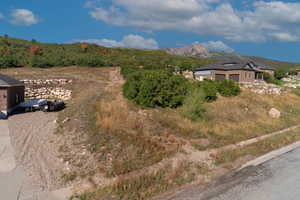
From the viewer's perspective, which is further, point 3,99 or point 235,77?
point 235,77

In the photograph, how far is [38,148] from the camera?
32.4 ft

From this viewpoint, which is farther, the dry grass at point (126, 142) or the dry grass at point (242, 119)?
the dry grass at point (242, 119)

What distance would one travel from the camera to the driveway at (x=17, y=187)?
21.1 feet

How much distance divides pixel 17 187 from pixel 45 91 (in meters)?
18.1

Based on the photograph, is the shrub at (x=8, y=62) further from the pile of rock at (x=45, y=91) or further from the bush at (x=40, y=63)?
the pile of rock at (x=45, y=91)

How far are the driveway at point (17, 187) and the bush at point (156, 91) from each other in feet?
32.4

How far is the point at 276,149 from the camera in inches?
470

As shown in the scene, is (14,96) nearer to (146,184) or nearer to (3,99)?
(3,99)

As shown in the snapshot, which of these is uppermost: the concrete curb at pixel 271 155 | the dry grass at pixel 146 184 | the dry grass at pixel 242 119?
the dry grass at pixel 242 119

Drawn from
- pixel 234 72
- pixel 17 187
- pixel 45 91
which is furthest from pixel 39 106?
pixel 234 72

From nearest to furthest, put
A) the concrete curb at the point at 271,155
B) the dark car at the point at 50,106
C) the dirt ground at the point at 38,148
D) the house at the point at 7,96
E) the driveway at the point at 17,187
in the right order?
the driveway at the point at 17,187
the dirt ground at the point at 38,148
the concrete curb at the point at 271,155
the house at the point at 7,96
the dark car at the point at 50,106

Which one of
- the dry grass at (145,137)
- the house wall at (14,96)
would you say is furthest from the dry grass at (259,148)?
the house wall at (14,96)

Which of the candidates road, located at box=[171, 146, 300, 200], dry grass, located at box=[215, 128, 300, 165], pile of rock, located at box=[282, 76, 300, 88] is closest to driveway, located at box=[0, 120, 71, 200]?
road, located at box=[171, 146, 300, 200]

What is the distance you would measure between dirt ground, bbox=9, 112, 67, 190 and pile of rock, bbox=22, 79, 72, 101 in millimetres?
7489
